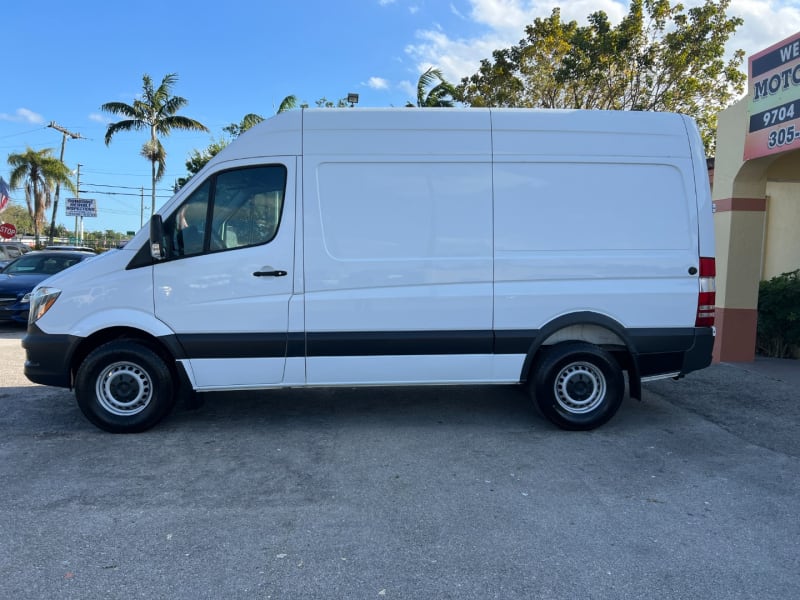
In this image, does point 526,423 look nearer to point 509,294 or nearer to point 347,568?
point 509,294

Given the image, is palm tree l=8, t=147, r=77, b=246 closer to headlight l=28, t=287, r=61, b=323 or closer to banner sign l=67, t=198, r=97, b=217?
banner sign l=67, t=198, r=97, b=217

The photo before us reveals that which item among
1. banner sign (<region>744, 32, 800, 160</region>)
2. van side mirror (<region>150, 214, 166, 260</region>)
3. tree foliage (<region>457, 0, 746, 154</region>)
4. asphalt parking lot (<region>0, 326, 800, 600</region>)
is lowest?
asphalt parking lot (<region>0, 326, 800, 600</region>)

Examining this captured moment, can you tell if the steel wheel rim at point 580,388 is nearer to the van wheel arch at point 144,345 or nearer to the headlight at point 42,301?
the van wheel arch at point 144,345

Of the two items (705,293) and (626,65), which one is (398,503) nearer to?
(705,293)

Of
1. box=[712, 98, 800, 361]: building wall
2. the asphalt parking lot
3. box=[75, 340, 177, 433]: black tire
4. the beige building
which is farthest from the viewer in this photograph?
box=[712, 98, 800, 361]: building wall

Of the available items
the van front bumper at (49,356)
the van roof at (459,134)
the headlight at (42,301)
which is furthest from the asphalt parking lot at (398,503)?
the van roof at (459,134)

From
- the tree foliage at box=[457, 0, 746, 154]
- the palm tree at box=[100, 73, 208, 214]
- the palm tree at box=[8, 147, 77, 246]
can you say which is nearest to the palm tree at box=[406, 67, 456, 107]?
the tree foliage at box=[457, 0, 746, 154]

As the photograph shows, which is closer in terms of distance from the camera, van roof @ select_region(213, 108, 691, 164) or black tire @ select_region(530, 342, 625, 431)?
van roof @ select_region(213, 108, 691, 164)

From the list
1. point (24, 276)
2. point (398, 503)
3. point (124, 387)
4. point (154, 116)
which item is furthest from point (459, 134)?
point (154, 116)

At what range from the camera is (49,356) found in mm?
4973

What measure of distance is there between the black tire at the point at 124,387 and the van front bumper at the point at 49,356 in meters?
0.15

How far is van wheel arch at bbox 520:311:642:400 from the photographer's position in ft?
16.8

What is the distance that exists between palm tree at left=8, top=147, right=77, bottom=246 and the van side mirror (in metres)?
33.6

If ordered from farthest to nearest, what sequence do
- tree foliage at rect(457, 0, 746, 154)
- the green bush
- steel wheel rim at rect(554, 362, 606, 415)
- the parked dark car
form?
tree foliage at rect(457, 0, 746, 154), the parked dark car, the green bush, steel wheel rim at rect(554, 362, 606, 415)
